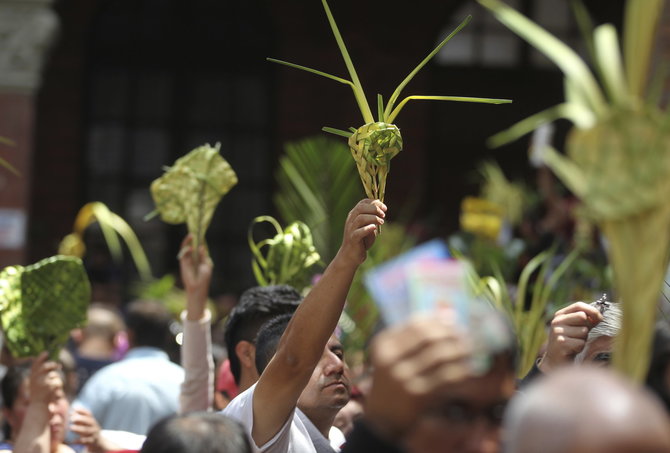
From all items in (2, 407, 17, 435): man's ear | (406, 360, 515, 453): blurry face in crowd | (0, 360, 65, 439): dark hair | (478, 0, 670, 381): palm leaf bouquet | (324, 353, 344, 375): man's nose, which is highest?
(478, 0, 670, 381): palm leaf bouquet

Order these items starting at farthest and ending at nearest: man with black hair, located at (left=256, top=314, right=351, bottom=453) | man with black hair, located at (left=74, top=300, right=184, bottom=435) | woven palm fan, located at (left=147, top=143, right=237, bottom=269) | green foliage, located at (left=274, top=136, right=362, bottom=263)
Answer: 1. green foliage, located at (left=274, top=136, right=362, bottom=263)
2. man with black hair, located at (left=74, top=300, right=184, bottom=435)
3. woven palm fan, located at (left=147, top=143, right=237, bottom=269)
4. man with black hair, located at (left=256, top=314, right=351, bottom=453)

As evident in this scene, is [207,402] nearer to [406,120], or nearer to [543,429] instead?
[543,429]

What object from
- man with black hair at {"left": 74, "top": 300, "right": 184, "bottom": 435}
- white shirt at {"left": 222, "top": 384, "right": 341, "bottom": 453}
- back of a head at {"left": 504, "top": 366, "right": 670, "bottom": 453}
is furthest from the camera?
man with black hair at {"left": 74, "top": 300, "right": 184, "bottom": 435}

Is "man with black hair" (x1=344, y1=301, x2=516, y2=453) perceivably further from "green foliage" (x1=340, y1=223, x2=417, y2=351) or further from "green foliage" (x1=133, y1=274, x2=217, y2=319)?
"green foliage" (x1=133, y1=274, x2=217, y2=319)

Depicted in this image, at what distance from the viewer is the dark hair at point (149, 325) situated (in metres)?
5.63

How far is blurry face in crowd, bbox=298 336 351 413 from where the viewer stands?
3102 millimetres

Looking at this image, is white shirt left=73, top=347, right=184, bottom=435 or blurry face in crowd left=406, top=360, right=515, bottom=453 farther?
white shirt left=73, top=347, right=184, bottom=435

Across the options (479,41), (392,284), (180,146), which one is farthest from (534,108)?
(392,284)

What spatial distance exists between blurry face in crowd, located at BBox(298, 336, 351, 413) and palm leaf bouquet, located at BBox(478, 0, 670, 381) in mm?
1370

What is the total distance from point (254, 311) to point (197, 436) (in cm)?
151

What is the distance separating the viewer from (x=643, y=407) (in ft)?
4.96

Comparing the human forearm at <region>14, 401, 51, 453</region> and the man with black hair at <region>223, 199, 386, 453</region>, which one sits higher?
the man with black hair at <region>223, 199, 386, 453</region>

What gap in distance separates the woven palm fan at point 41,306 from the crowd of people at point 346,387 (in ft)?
0.28

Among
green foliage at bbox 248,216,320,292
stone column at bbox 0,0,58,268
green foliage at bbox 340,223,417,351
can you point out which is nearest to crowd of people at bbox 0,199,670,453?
green foliage at bbox 248,216,320,292
